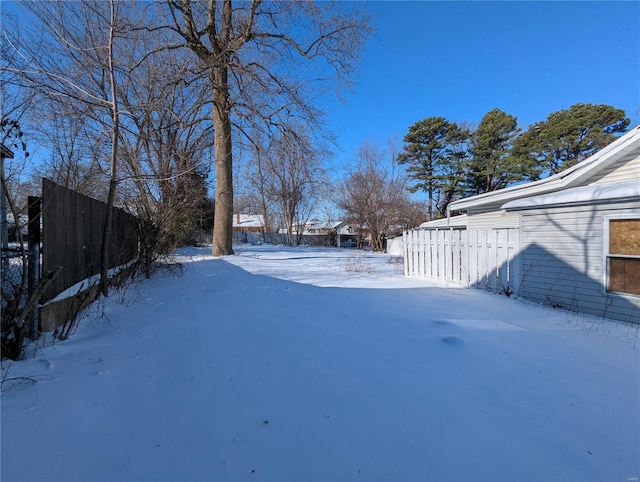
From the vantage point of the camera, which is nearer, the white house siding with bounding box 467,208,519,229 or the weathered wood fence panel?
the weathered wood fence panel

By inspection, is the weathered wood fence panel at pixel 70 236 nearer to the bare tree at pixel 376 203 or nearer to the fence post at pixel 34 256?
the fence post at pixel 34 256

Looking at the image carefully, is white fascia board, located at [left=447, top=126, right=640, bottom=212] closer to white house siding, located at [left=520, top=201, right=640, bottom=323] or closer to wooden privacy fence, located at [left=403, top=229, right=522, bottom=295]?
white house siding, located at [left=520, top=201, right=640, bottom=323]

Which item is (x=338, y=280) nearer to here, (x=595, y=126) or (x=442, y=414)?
(x=442, y=414)

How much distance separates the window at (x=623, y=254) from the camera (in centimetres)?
461

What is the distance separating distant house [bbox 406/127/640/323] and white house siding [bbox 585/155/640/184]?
0.05 feet

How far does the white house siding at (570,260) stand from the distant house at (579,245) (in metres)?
0.01

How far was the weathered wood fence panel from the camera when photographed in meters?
3.23

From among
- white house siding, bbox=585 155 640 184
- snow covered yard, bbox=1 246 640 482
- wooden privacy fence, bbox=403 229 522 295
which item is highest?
white house siding, bbox=585 155 640 184

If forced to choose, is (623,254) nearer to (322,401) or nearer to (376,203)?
(322,401)

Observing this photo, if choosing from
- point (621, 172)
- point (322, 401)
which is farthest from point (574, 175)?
point (322, 401)

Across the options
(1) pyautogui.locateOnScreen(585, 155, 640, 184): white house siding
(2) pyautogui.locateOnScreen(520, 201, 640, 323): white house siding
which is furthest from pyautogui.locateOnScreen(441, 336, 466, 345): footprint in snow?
(1) pyautogui.locateOnScreen(585, 155, 640, 184): white house siding

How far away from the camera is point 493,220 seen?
11227 millimetres

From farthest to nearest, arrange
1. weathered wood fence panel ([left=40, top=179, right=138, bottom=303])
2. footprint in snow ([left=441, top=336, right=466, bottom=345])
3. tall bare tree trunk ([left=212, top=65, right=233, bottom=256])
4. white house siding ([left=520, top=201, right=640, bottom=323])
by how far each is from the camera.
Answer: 1. tall bare tree trunk ([left=212, top=65, right=233, bottom=256])
2. white house siding ([left=520, top=201, right=640, bottom=323])
3. footprint in snow ([left=441, top=336, right=466, bottom=345])
4. weathered wood fence panel ([left=40, top=179, right=138, bottom=303])

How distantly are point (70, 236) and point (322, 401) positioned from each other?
375 cm
